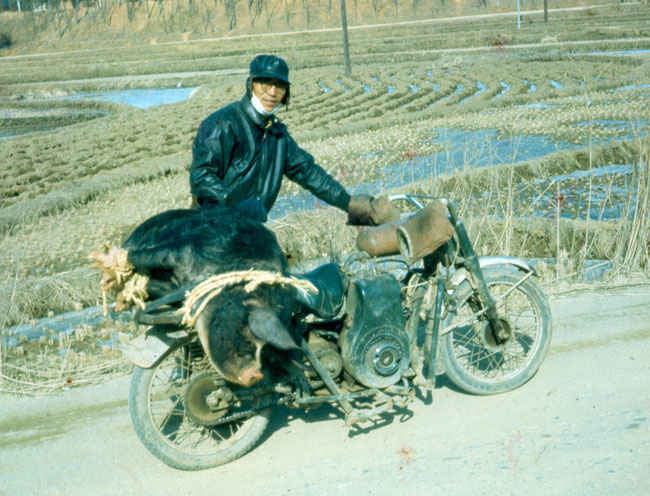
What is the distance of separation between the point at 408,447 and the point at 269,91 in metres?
1.83

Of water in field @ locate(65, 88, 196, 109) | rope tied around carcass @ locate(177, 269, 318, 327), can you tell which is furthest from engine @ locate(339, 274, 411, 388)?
water in field @ locate(65, 88, 196, 109)

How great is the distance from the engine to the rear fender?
28.0 inches

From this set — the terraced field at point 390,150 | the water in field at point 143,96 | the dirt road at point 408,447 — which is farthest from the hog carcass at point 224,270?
the water in field at point 143,96

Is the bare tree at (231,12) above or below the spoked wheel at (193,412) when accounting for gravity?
above

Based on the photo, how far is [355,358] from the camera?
2990mm

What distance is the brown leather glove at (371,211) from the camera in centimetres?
323

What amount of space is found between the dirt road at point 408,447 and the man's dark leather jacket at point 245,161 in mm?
1137

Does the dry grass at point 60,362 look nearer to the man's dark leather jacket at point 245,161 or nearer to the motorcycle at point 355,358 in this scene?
the motorcycle at point 355,358

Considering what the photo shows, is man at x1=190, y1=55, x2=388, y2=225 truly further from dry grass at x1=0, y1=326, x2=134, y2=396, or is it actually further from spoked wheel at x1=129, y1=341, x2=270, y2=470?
dry grass at x1=0, y1=326, x2=134, y2=396

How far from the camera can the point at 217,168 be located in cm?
334

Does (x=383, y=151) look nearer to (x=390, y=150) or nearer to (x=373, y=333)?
(x=390, y=150)

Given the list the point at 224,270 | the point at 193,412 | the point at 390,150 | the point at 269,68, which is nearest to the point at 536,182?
the point at 390,150

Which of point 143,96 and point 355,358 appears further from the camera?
point 143,96

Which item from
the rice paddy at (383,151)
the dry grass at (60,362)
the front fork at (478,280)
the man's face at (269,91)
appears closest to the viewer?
the front fork at (478,280)
